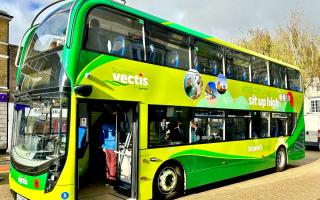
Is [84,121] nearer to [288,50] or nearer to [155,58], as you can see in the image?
[155,58]

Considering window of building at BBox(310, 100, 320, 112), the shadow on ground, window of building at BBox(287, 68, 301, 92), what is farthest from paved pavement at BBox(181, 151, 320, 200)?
window of building at BBox(310, 100, 320, 112)

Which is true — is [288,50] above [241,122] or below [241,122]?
above

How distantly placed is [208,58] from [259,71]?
3.16 m

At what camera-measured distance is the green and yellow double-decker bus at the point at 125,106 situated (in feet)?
20.0

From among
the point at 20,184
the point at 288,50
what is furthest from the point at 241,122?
the point at 288,50

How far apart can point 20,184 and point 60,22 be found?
10.7ft

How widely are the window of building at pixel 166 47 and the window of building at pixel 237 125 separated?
2.43 metres

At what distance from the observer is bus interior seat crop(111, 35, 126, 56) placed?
7.02m

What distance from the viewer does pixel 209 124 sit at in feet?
30.3

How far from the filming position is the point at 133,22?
7.51 metres

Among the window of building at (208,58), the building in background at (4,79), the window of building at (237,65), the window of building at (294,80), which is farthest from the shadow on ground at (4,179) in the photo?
the window of building at (294,80)

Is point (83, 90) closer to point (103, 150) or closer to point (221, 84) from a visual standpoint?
point (103, 150)

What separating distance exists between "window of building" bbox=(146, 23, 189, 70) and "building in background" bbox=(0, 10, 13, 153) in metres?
14.4

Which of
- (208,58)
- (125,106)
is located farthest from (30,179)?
(208,58)
